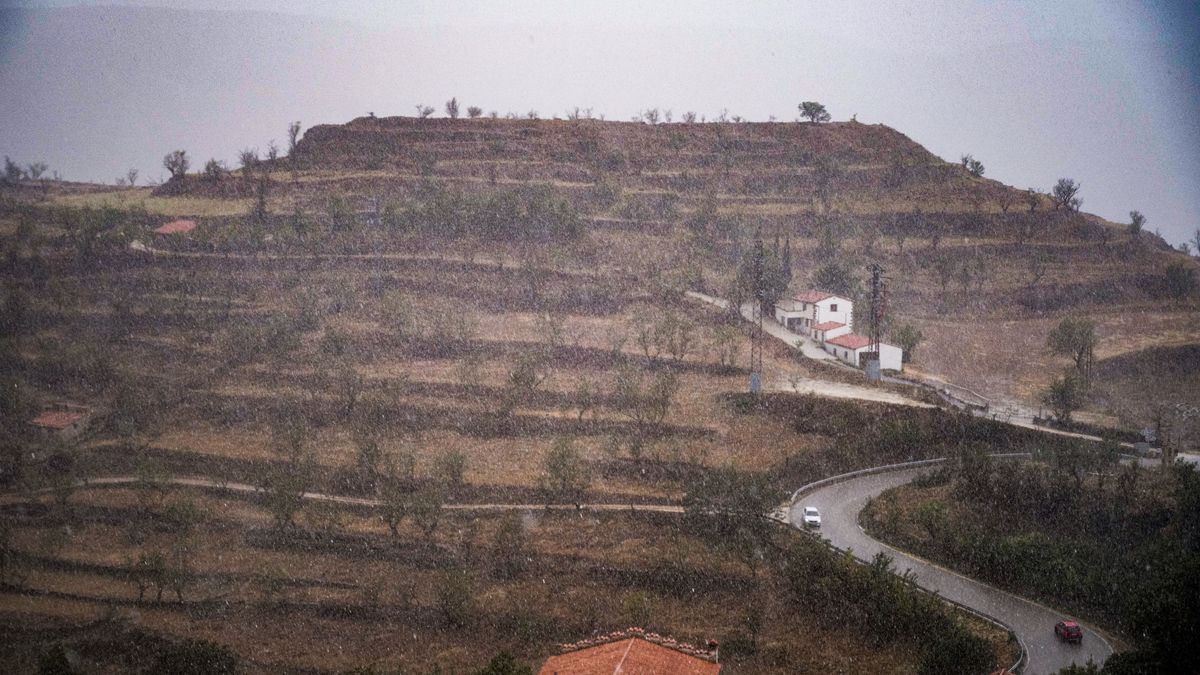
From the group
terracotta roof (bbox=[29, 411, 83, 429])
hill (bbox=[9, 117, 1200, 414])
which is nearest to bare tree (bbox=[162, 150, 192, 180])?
hill (bbox=[9, 117, 1200, 414])

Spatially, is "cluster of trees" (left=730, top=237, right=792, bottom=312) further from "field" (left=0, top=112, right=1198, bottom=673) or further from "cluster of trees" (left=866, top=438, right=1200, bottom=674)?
"cluster of trees" (left=866, top=438, right=1200, bottom=674)

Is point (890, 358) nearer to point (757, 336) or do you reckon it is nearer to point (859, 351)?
point (859, 351)

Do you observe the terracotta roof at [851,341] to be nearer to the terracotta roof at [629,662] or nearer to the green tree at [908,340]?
the green tree at [908,340]

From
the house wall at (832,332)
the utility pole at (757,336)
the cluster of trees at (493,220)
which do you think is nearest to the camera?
the utility pole at (757,336)

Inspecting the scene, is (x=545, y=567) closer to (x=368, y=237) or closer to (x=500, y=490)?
(x=500, y=490)

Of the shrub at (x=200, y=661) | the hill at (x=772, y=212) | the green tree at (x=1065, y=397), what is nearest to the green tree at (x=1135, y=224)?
the hill at (x=772, y=212)

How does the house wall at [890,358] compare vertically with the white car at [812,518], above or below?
above

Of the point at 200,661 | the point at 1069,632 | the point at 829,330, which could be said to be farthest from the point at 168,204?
the point at 1069,632
